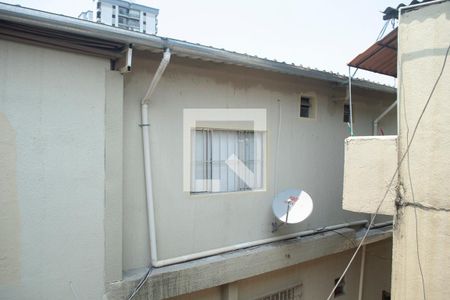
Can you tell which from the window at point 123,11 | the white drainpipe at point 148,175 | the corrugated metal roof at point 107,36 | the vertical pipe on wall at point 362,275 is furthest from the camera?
the window at point 123,11

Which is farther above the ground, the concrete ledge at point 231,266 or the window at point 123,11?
the window at point 123,11

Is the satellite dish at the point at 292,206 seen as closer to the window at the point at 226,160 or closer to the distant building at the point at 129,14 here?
the window at the point at 226,160

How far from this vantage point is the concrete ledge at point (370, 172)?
4406 mm

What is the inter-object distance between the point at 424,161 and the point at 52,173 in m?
4.55

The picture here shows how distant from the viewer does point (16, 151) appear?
410 cm

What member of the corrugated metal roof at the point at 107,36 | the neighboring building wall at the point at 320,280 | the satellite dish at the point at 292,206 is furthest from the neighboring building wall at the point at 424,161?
the neighboring building wall at the point at 320,280

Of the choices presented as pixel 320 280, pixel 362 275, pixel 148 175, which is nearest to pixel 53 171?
pixel 148 175

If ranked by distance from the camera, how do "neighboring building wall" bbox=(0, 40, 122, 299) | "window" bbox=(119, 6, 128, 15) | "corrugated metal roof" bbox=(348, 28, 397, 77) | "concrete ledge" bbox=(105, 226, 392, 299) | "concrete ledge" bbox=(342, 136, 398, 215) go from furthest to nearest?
"window" bbox=(119, 6, 128, 15), "corrugated metal roof" bbox=(348, 28, 397, 77), "concrete ledge" bbox=(105, 226, 392, 299), "concrete ledge" bbox=(342, 136, 398, 215), "neighboring building wall" bbox=(0, 40, 122, 299)

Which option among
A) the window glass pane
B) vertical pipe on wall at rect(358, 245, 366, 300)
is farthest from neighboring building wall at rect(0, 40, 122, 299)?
vertical pipe on wall at rect(358, 245, 366, 300)

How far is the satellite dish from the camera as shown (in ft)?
20.7

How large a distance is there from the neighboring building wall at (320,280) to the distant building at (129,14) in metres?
6.89

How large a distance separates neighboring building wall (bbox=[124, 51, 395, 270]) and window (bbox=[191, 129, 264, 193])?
0.20 meters

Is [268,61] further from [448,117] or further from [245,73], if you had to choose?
[448,117]

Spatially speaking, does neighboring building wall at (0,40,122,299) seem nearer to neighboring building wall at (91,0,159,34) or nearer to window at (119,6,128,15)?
neighboring building wall at (91,0,159,34)
